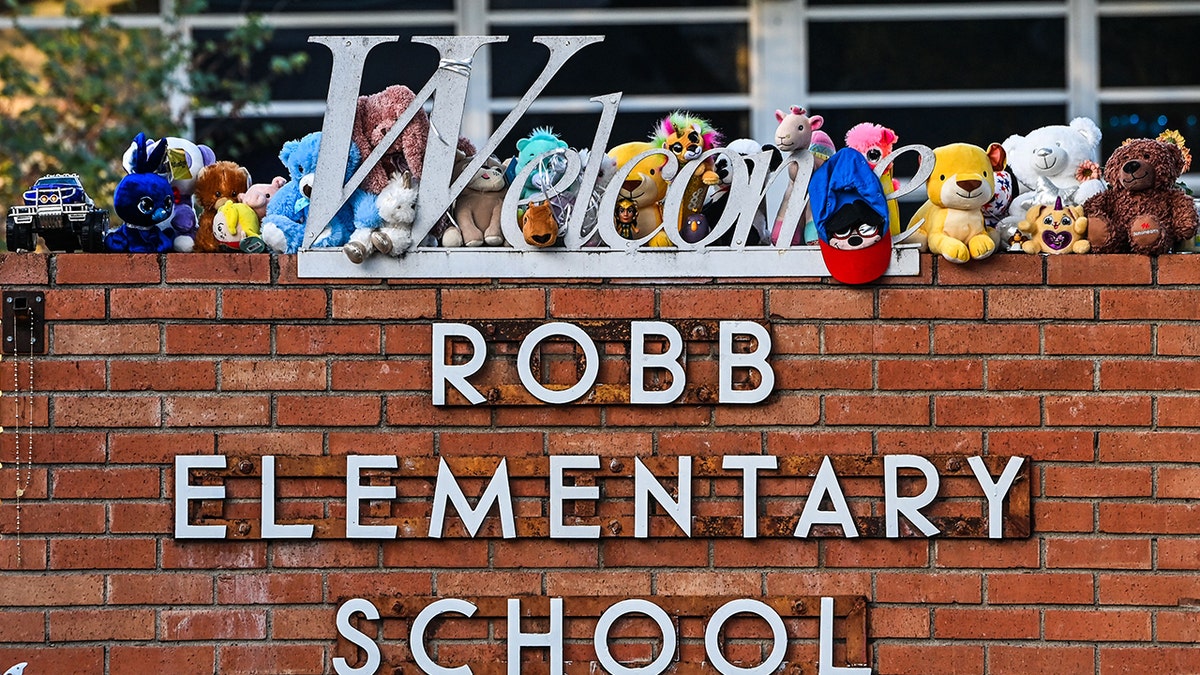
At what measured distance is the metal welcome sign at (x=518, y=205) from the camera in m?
3.14

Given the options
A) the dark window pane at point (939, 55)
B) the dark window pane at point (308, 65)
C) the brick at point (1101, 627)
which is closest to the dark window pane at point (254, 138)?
the dark window pane at point (308, 65)

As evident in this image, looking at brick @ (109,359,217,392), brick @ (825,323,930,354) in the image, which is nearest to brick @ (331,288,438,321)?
brick @ (109,359,217,392)

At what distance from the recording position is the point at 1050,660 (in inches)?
125

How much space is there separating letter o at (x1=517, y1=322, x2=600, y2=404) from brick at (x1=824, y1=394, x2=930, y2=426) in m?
0.57

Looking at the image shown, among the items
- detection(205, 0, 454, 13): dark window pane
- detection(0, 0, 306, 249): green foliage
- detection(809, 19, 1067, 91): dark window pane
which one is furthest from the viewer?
detection(205, 0, 454, 13): dark window pane

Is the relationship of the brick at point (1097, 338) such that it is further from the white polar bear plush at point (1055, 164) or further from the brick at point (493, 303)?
the brick at point (493, 303)

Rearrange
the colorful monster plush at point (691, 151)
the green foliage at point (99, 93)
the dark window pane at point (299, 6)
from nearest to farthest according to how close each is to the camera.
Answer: the colorful monster plush at point (691, 151), the green foliage at point (99, 93), the dark window pane at point (299, 6)

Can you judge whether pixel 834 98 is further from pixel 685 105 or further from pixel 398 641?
pixel 398 641

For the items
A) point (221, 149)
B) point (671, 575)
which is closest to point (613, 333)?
point (671, 575)

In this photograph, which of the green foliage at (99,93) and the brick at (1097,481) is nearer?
the brick at (1097,481)

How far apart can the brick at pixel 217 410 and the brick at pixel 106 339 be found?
5.7 inches

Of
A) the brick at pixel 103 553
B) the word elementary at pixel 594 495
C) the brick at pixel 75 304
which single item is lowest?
the brick at pixel 103 553

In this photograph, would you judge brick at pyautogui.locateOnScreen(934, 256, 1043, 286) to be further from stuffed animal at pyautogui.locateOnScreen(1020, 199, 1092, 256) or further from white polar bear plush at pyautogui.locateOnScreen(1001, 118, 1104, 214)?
white polar bear plush at pyautogui.locateOnScreen(1001, 118, 1104, 214)

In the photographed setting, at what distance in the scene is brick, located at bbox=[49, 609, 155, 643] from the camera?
3.21 meters
